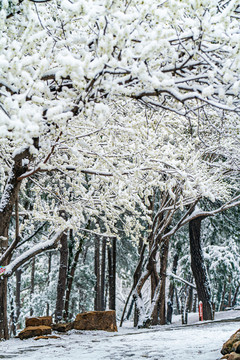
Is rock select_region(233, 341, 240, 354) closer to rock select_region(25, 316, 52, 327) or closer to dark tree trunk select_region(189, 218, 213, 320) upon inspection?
rock select_region(25, 316, 52, 327)

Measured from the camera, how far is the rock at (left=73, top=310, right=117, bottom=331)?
32.6ft

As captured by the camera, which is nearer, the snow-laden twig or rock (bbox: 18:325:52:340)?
the snow-laden twig

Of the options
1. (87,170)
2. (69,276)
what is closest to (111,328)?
(69,276)

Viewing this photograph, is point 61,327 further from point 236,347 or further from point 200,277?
point 236,347

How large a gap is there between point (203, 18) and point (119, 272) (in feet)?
59.7

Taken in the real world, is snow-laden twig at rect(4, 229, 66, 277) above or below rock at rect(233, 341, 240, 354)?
above

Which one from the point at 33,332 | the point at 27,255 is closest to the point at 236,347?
the point at 27,255

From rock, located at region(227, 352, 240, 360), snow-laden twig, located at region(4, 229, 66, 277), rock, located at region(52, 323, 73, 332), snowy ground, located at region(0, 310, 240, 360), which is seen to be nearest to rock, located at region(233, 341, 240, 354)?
rock, located at region(227, 352, 240, 360)

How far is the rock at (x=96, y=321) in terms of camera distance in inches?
392

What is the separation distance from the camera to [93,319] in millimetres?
10008

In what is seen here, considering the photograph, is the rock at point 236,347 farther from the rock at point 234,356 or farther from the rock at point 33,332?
the rock at point 33,332

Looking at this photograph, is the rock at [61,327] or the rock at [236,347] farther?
the rock at [61,327]

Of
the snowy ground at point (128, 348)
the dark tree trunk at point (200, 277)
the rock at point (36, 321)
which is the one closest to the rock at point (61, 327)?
the rock at point (36, 321)

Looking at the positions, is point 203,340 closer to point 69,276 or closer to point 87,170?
point 87,170
